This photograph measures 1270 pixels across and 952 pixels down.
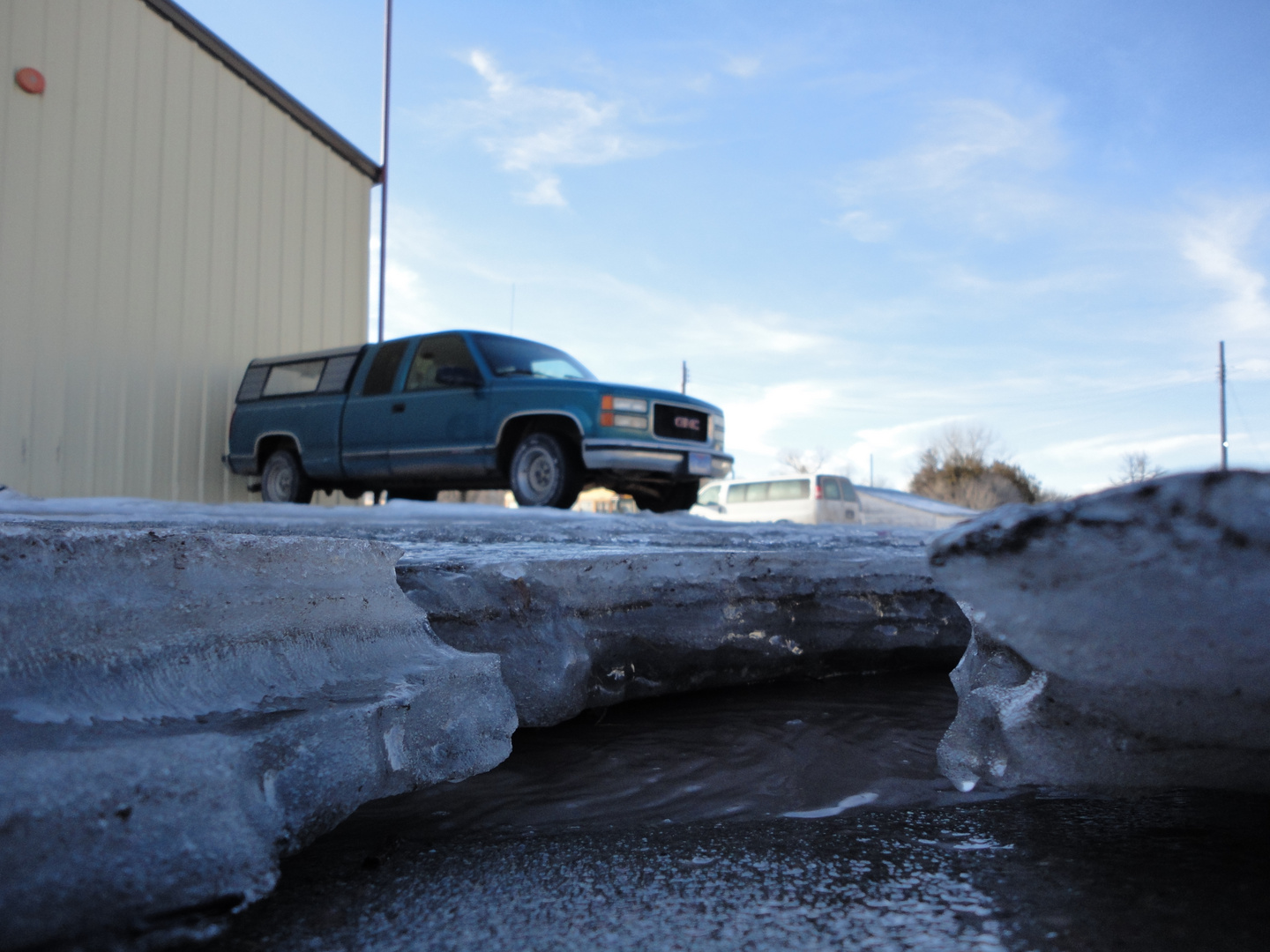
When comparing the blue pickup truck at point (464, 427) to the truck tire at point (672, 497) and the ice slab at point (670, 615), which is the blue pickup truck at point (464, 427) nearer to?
the truck tire at point (672, 497)

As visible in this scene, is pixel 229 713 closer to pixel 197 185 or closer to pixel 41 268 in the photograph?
pixel 41 268

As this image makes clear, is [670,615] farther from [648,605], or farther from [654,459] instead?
[654,459]

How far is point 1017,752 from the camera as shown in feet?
4.54

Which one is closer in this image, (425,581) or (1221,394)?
(425,581)

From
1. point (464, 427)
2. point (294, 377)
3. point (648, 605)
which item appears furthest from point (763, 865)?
point (294, 377)

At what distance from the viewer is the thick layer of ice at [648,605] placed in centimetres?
194

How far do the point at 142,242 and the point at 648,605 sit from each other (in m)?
6.93

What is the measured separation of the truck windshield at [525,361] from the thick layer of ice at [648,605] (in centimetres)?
414

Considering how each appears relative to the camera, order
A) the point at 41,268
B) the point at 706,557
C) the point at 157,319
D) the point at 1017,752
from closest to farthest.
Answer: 1. the point at 1017,752
2. the point at 706,557
3. the point at 41,268
4. the point at 157,319

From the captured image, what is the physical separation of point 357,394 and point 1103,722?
7.60 m

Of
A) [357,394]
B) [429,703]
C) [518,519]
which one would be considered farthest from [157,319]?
[429,703]

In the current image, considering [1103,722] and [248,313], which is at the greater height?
[248,313]

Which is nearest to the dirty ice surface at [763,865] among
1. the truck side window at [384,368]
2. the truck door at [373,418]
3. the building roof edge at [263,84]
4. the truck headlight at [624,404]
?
the truck headlight at [624,404]

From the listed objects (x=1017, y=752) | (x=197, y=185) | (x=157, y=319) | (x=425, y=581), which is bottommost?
(x=1017, y=752)
